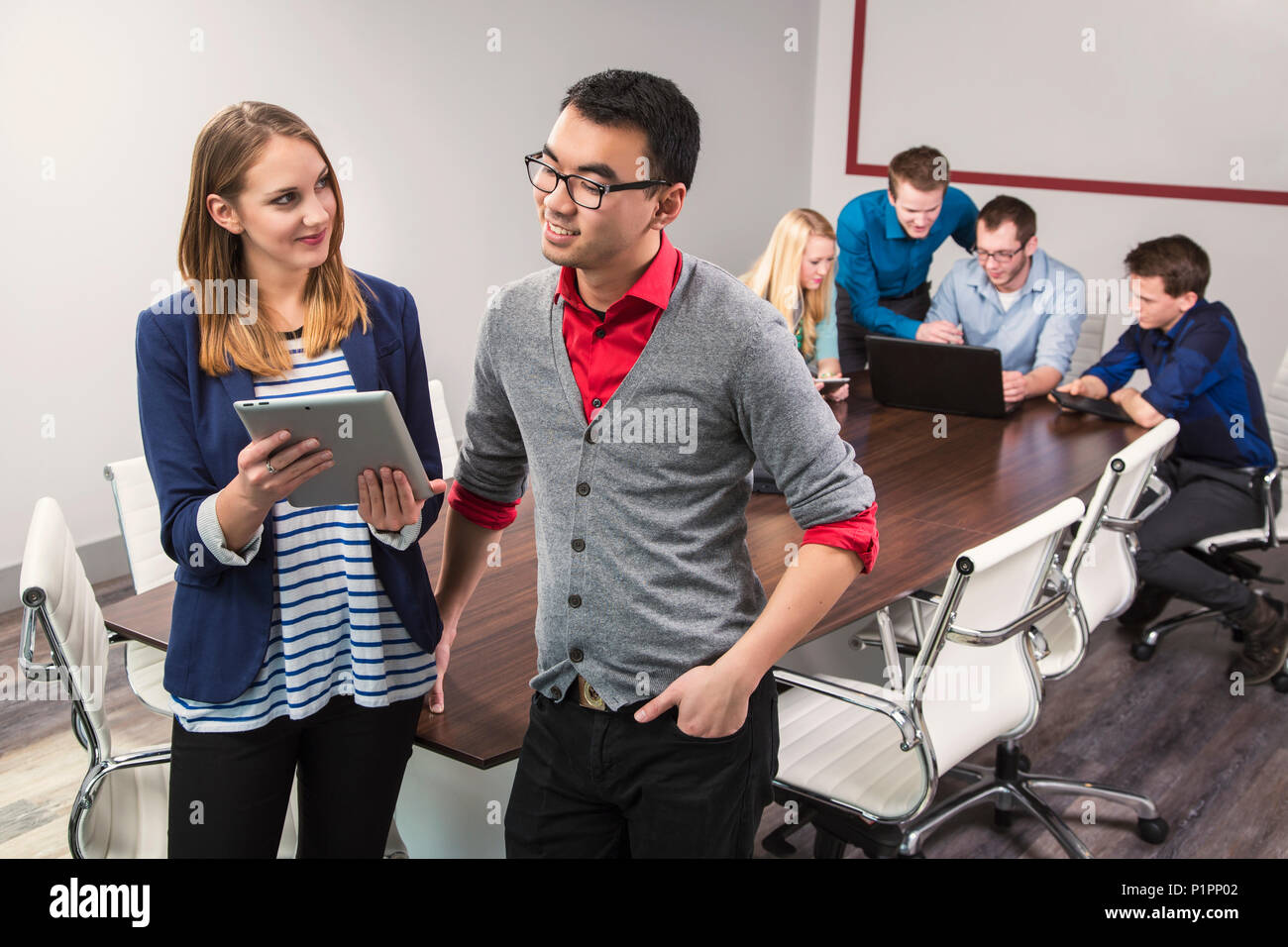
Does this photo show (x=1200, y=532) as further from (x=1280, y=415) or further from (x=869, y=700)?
(x=869, y=700)

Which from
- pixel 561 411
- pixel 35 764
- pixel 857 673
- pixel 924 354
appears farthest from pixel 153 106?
pixel 561 411

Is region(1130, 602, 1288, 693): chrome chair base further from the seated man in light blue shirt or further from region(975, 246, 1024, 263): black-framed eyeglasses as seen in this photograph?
region(975, 246, 1024, 263): black-framed eyeglasses

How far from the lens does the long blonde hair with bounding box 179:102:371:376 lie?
5.35ft

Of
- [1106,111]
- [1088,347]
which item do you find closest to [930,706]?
[1088,347]

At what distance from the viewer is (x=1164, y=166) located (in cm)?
627

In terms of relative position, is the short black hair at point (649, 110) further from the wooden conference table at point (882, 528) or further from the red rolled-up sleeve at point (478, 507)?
the wooden conference table at point (882, 528)

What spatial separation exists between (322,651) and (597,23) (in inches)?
191

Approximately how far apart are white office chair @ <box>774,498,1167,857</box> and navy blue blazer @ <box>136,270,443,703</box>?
106cm

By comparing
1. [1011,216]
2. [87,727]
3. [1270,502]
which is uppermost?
[1011,216]

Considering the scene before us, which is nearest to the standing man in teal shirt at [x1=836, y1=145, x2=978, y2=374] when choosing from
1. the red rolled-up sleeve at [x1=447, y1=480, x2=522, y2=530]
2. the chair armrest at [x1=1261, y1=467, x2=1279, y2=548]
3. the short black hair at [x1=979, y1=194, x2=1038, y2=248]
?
the short black hair at [x1=979, y1=194, x2=1038, y2=248]

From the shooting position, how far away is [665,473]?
1.44m

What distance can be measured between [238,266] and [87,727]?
2.91 ft

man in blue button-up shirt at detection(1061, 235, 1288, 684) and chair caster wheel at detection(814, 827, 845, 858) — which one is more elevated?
man in blue button-up shirt at detection(1061, 235, 1288, 684)

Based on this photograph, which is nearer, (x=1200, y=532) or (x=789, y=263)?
(x=789, y=263)
